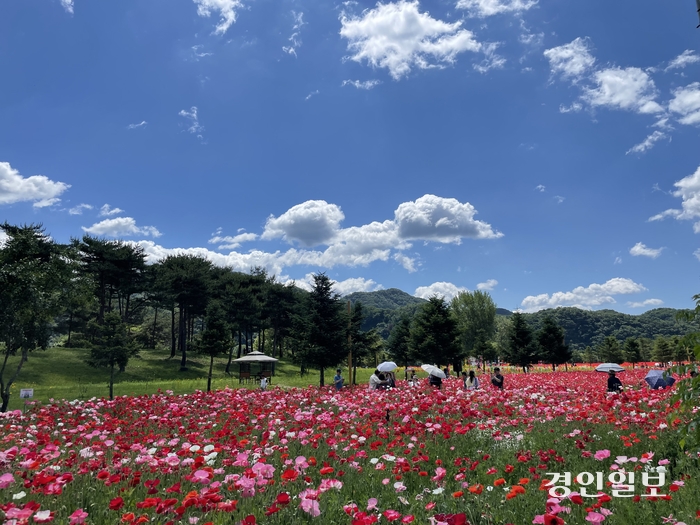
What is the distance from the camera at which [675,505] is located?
3.96m

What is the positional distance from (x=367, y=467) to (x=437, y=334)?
27.4 m

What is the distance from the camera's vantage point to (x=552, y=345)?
131 ft

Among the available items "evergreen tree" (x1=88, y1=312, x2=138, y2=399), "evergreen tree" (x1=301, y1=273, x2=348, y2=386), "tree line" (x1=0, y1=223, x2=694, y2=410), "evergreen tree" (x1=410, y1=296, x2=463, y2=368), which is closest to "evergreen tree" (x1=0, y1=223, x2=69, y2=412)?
"tree line" (x1=0, y1=223, x2=694, y2=410)

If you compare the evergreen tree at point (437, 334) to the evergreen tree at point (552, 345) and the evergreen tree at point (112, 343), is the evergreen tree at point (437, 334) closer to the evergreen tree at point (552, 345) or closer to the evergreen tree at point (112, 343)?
the evergreen tree at point (552, 345)

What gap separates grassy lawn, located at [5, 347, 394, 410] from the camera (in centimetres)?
2628

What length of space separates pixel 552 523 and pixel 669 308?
244 metres

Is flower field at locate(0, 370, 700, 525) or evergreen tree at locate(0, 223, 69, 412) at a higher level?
evergreen tree at locate(0, 223, 69, 412)

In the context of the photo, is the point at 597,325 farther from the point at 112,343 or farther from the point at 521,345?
the point at 112,343

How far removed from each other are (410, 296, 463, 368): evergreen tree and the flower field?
20.9 m

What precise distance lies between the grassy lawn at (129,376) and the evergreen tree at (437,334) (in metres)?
5.51

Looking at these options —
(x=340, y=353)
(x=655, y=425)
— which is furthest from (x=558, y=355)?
(x=655, y=425)

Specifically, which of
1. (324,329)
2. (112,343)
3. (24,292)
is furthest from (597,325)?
(24,292)

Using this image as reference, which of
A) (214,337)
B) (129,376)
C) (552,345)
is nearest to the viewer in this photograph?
(214,337)

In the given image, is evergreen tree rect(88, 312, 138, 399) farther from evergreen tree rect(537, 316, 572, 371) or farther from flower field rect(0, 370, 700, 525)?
evergreen tree rect(537, 316, 572, 371)
